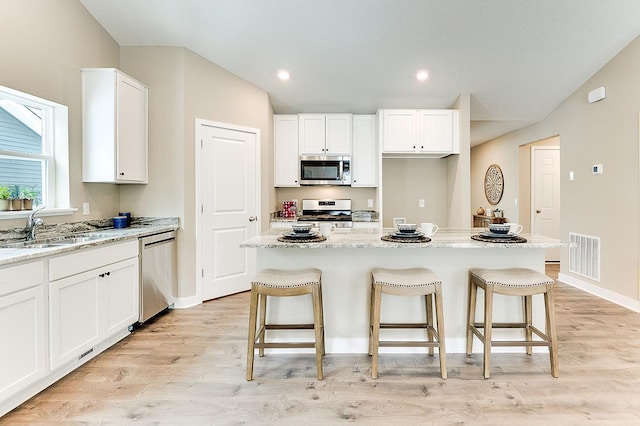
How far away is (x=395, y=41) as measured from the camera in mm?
3537

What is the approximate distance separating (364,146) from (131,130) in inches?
116

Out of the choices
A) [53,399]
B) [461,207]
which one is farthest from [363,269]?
[461,207]

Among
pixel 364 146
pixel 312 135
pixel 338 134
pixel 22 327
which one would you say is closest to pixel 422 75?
pixel 364 146

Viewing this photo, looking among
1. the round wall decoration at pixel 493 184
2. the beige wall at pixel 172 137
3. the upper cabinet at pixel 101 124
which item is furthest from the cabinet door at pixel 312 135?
the round wall decoration at pixel 493 184

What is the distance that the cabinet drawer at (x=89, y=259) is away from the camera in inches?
85.0

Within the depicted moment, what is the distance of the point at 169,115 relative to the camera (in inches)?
146

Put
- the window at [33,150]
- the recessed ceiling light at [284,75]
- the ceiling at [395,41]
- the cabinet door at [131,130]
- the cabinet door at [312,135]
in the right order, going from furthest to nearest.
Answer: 1. the cabinet door at [312,135]
2. the recessed ceiling light at [284,75]
3. the cabinet door at [131,130]
4. the ceiling at [395,41]
5. the window at [33,150]

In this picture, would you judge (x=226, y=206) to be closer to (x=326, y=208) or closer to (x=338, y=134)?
(x=326, y=208)

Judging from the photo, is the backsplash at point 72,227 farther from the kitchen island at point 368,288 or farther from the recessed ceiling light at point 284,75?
the recessed ceiling light at point 284,75

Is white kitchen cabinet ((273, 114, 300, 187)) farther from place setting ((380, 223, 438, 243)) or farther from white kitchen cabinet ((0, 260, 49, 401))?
white kitchen cabinet ((0, 260, 49, 401))

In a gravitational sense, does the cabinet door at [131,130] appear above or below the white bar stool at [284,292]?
above

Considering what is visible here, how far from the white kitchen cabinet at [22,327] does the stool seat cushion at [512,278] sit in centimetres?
277

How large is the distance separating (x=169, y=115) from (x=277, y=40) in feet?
4.63

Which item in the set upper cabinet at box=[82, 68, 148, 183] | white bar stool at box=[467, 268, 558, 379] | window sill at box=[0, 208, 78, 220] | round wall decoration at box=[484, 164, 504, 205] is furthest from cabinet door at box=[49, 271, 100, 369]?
round wall decoration at box=[484, 164, 504, 205]
